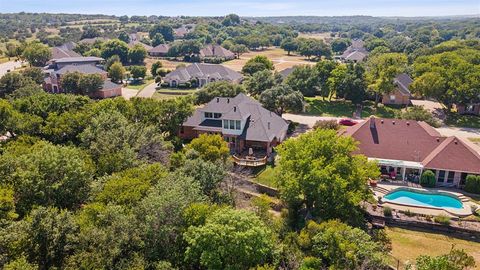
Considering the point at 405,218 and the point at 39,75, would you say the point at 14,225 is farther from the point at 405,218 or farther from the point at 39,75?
the point at 39,75

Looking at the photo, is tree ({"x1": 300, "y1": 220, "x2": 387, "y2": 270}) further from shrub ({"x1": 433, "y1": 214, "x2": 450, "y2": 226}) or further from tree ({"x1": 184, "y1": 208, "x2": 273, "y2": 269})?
shrub ({"x1": 433, "y1": 214, "x2": 450, "y2": 226})

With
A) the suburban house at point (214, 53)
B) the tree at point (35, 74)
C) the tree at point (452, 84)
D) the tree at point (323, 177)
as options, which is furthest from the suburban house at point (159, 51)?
the tree at point (323, 177)

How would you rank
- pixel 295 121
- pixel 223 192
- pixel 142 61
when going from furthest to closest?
pixel 142 61 < pixel 295 121 < pixel 223 192

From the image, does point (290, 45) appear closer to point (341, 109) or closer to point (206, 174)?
point (341, 109)

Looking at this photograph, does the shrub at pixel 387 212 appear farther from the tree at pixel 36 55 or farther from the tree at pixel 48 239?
the tree at pixel 36 55

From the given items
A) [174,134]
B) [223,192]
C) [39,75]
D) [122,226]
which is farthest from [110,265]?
[39,75]
